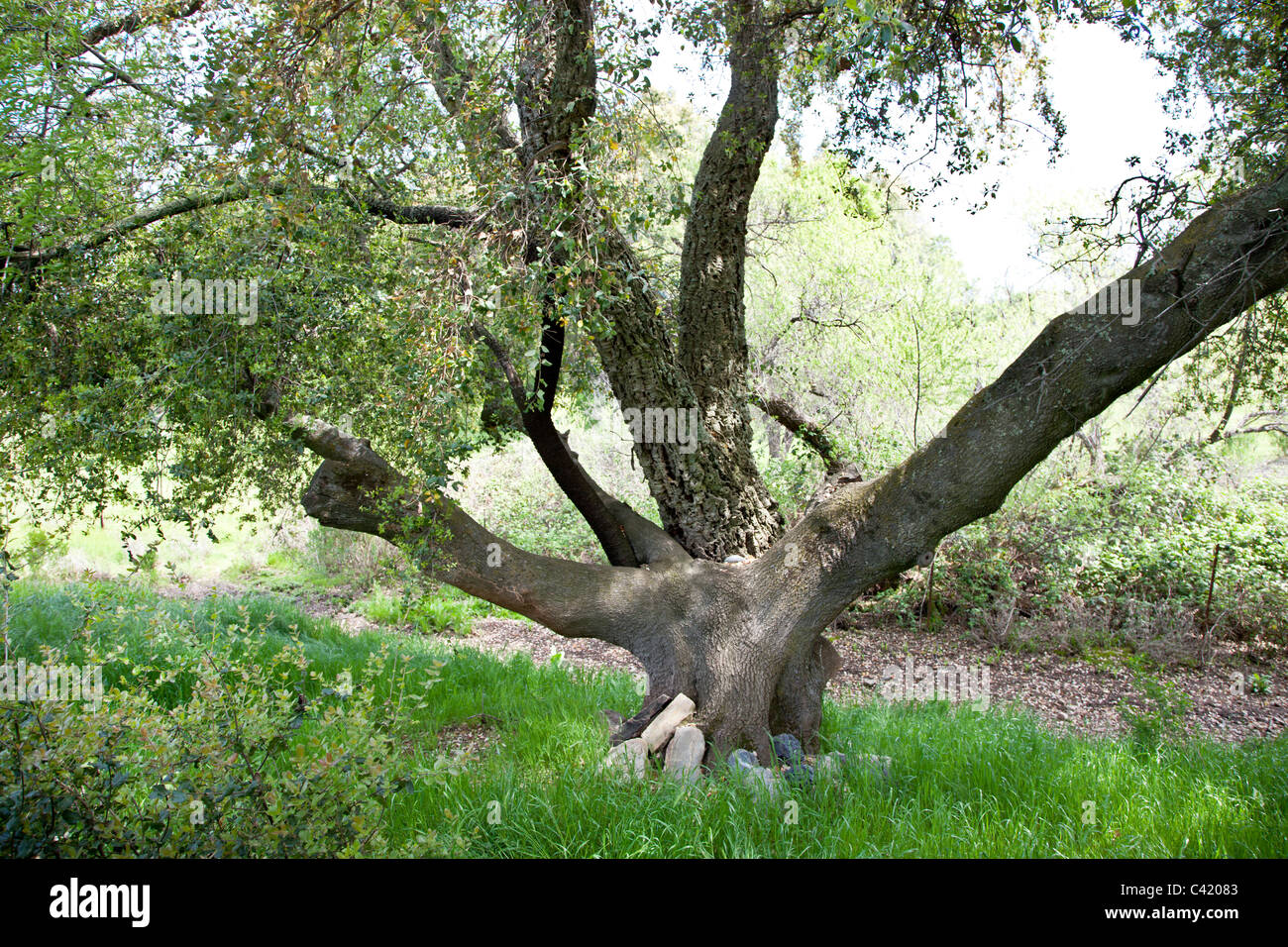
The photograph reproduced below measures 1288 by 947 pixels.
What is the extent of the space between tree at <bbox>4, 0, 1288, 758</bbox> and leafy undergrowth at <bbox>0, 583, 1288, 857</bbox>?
2.83 feet

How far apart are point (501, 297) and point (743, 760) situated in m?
2.61

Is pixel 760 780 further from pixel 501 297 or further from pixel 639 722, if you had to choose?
pixel 501 297

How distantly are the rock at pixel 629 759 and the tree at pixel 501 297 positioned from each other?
0.50 meters

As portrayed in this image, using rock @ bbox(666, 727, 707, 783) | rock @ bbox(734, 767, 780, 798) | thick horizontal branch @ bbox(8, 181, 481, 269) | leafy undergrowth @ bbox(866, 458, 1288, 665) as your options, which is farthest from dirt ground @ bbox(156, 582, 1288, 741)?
thick horizontal branch @ bbox(8, 181, 481, 269)

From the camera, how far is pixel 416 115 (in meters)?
6.21

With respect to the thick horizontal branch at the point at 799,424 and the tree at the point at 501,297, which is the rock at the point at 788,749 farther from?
the thick horizontal branch at the point at 799,424

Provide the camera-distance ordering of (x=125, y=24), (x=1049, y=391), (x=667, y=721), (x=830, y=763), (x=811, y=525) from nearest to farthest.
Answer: (x=1049, y=391) → (x=830, y=763) → (x=667, y=721) → (x=811, y=525) → (x=125, y=24)

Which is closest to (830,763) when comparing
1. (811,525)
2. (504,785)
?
(811,525)

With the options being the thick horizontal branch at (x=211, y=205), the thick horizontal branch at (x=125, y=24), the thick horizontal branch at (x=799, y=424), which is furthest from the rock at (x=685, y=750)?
the thick horizontal branch at (x=125, y=24)

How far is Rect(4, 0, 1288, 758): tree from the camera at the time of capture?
12.6 feet

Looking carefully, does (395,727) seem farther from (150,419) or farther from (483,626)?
(483,626)

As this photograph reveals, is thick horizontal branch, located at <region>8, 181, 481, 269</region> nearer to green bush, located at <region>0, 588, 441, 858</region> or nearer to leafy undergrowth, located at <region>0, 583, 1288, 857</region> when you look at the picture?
leafy undergrowth, located at <region>0, 583, 1288, 857</region>

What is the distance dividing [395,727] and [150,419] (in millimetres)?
2638

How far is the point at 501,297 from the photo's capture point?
4051 millimetres
